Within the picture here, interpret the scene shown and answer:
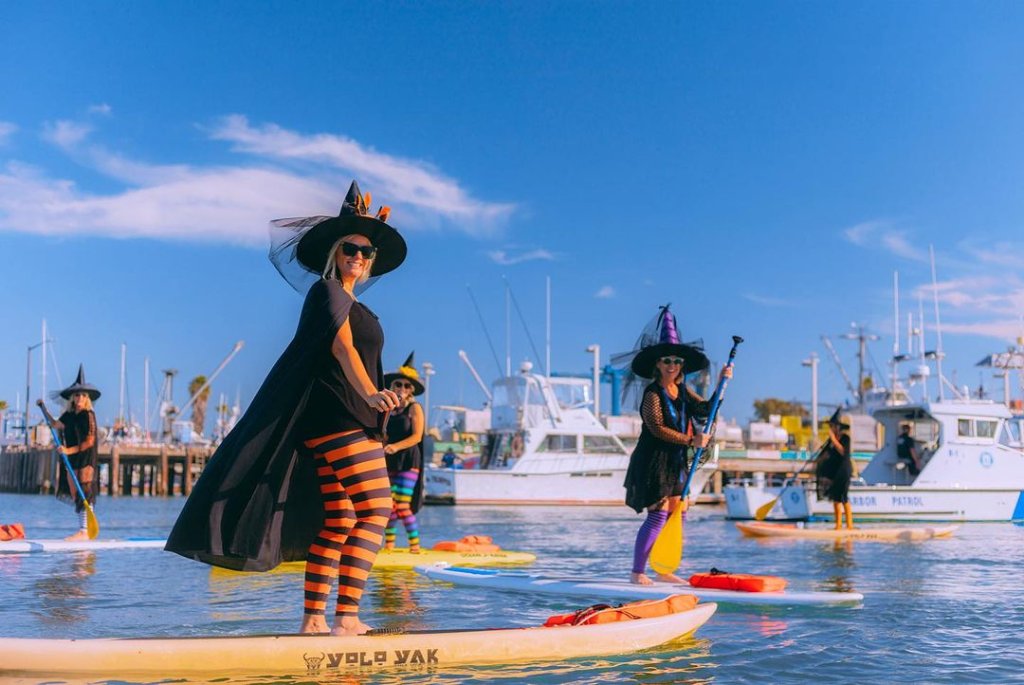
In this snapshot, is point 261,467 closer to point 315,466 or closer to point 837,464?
point 315,466

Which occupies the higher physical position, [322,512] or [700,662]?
[322,512]

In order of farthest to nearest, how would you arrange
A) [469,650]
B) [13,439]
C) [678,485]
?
[13,439] < [678,485] < [469,650]

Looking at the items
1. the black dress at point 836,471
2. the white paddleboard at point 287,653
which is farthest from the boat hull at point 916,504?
the white paddleboard at point 287,653

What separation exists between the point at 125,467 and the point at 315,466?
6061cm

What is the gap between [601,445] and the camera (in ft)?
147

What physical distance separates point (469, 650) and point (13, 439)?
84.2 m

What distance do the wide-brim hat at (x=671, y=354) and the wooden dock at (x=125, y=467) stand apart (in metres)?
52.1

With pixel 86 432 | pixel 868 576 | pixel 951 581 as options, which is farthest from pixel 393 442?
pixel 951 581

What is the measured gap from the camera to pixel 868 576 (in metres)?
10.6

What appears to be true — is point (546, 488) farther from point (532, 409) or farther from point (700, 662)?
point (700, 662)

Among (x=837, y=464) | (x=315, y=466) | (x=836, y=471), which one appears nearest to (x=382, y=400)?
(x=315, y=466)

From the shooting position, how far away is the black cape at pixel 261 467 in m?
4.93

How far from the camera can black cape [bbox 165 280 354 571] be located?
4.93m

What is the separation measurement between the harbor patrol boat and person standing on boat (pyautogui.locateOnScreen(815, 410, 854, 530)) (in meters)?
6.85
